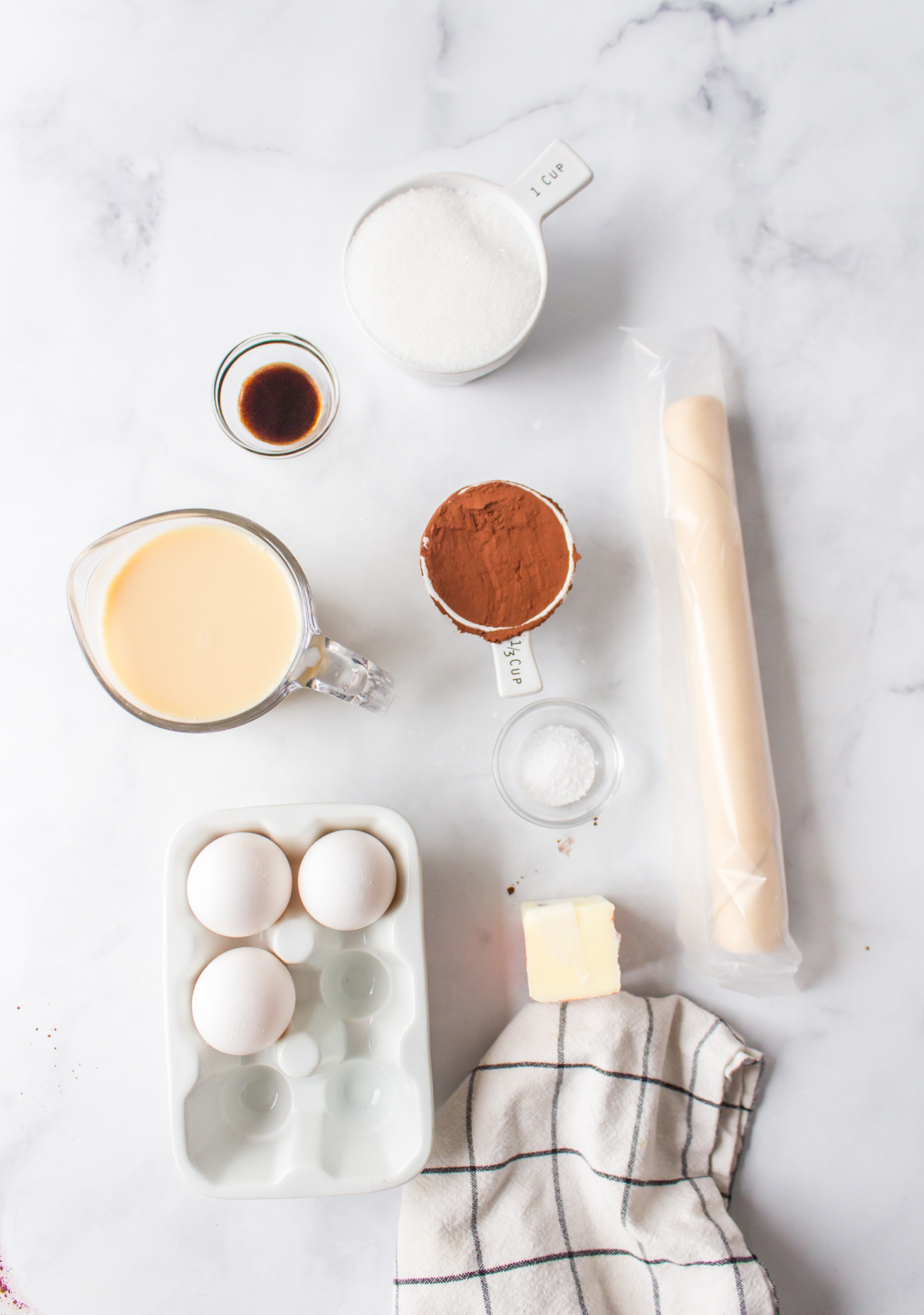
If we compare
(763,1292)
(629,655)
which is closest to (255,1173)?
(763,1292)

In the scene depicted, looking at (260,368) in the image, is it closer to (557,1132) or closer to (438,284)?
(438,284)

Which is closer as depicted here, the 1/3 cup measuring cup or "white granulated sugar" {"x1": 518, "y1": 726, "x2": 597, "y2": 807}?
the 1/3 cup measuring cup

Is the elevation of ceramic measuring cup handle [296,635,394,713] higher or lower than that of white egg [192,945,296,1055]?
higher

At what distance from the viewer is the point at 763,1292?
3.03 ft

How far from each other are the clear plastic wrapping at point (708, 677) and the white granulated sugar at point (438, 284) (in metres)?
0.19

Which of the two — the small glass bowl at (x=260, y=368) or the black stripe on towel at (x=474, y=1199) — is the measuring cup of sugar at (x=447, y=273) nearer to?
the small glass bowl at (x=260, y=368)

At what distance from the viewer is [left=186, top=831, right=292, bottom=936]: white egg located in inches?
33.2

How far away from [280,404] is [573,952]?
2.52 ft

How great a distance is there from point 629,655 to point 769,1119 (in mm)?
616

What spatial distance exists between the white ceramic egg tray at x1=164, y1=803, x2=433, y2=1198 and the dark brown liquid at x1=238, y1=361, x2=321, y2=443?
48 cm

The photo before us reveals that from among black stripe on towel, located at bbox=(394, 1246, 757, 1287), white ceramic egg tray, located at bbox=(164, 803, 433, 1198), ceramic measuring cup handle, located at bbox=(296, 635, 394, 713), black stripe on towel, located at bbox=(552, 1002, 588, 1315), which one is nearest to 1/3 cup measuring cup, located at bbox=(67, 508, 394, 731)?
ceramic measuring cup handle, located at bbox=(296, 635, 394, 713)

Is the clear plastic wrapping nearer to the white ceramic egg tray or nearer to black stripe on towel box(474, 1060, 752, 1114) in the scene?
black stripe on towel box(474, 1060, 752, 1114)

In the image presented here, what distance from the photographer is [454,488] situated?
3.46 ft

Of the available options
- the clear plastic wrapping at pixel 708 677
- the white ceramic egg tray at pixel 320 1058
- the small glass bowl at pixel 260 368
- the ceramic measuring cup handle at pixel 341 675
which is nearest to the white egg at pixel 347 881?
the white ceramic egg tray at pixel 320 1058
